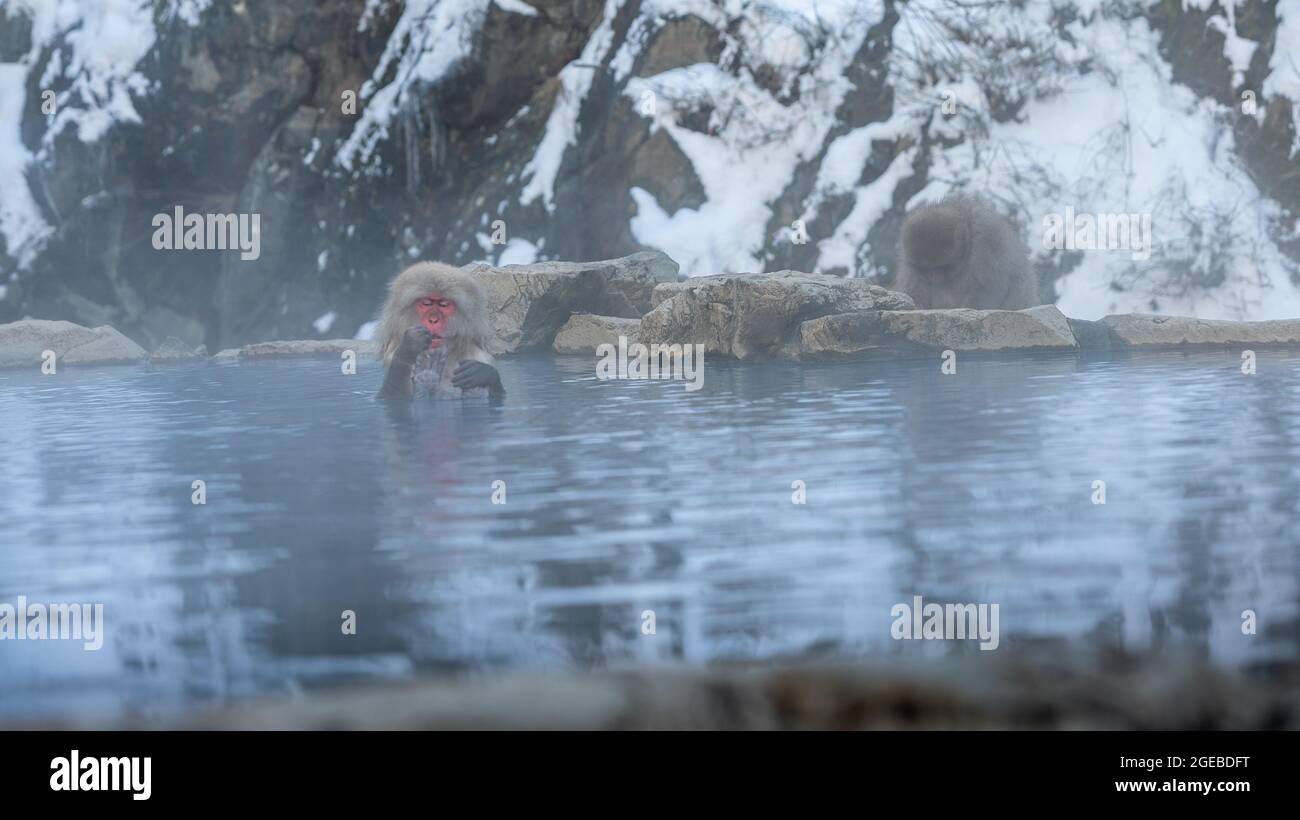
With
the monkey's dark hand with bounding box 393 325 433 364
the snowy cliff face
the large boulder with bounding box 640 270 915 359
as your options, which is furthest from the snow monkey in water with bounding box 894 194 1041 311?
the monkey's dark hand with bounding box 393 325 433 364

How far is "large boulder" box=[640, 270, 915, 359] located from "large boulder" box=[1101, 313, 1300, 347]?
1.85 metres

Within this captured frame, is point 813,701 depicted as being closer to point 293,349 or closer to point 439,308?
point 439,308

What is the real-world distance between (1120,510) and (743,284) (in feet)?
22.0

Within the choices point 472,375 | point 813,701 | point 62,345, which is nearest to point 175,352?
point 62,345

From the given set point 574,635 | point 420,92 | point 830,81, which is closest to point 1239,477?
point 574,635

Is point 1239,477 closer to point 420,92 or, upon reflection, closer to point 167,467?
point 167,467

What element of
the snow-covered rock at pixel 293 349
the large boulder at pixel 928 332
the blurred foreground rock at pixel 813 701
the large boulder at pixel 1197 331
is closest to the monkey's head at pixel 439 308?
the large boulder at pixel 928 332

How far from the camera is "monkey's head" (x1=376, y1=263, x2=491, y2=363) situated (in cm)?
725

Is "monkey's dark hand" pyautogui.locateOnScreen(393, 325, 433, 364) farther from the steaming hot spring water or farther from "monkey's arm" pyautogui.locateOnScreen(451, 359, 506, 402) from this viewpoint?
the steaming hot spring water

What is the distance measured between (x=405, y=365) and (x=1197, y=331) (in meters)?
6.55

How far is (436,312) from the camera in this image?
7250 millimetres

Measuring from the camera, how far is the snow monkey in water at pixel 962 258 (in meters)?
11.0

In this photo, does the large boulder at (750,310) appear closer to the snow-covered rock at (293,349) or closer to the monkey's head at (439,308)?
the monkey's head at (439,308)

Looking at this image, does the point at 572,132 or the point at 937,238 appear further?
the point at 572,132
